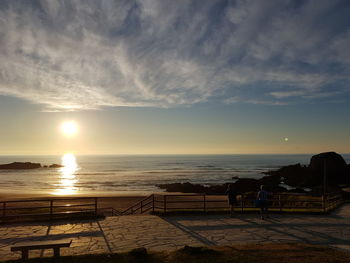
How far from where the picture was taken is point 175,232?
10914 millimetres

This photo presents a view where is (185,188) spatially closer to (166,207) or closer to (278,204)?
(166,207)

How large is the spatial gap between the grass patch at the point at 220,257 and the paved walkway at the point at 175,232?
908 mm

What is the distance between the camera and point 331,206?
17.1m

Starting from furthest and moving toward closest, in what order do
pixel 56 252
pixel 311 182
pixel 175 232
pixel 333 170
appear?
pixel 333 170, pixel 311 182, pixel 175 232, pixel 56 252

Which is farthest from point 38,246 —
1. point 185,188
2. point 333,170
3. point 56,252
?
point 333,170

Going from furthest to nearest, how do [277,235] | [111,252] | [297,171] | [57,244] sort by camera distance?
[297,171] → [277,235] → [111,252] → [57,244]

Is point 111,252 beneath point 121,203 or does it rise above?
above

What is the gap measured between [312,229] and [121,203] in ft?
82.2

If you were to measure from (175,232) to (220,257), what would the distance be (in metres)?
3.64

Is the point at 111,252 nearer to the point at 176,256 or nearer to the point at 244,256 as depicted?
the point at 176,256

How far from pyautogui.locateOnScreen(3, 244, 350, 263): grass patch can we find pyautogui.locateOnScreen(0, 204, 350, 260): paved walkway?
91cm

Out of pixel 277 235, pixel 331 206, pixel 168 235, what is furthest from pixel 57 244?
pixel 331 206

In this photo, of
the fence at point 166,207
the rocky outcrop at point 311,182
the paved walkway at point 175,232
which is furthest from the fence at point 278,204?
the rocky outcrop at point 311,182

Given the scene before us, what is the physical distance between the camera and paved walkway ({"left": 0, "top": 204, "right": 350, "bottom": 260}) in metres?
9.29
